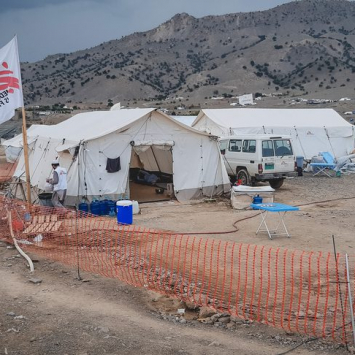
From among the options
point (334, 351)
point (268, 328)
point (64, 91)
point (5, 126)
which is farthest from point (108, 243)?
point (64, 91)

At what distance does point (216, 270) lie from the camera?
28.7ft

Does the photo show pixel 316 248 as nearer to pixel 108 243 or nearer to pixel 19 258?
pixel 108 243

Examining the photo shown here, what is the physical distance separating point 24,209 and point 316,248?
7.51 m

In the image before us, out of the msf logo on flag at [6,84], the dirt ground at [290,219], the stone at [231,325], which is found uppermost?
the msf logo on flag at [6,84]

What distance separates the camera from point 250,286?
26.1 feet

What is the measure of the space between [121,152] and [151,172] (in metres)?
5.82

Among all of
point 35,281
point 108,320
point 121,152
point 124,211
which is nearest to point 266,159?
point 121,152

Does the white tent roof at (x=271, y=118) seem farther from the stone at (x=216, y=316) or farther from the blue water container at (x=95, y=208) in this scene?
the stone at (x=216, y=316)

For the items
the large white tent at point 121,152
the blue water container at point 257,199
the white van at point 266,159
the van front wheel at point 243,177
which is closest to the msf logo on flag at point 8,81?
the large white tent at point 121,152

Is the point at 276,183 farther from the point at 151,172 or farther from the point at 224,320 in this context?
the point at 224,320

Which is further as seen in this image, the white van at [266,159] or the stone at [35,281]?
the white van at [266,159]

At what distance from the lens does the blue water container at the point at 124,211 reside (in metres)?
12.7

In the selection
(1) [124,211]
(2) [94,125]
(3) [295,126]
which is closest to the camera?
(1) [124,211]

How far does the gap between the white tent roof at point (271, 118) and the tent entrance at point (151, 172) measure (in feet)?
16.2
